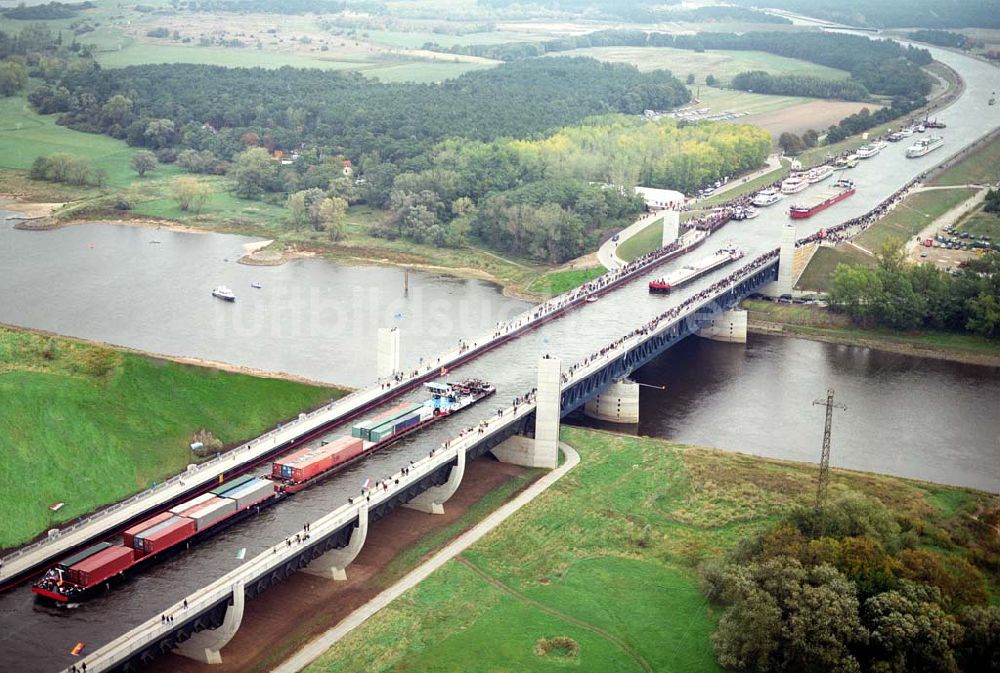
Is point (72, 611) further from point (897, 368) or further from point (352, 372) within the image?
point (897, 368)

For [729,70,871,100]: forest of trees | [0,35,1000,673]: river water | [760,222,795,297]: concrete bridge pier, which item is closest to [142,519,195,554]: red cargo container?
[0,35,1000,673]: river water

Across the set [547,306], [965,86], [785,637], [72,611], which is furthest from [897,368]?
[965,86]

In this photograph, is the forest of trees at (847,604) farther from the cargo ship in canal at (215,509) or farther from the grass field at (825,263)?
the grass field at (825,263)

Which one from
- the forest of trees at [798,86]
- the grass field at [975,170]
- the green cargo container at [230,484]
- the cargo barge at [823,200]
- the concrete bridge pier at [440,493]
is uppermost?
the forest of trees at [798,86]

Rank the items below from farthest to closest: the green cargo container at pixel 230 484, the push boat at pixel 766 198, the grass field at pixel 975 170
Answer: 1. the grass field at pixel 975 170
2. the push boat at pixel 766 198
3. the green cargo container at pixel 230 484

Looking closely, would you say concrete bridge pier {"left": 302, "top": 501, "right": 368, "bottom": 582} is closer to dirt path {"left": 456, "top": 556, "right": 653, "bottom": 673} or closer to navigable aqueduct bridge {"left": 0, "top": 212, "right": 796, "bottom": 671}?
navigable aqueduct bridge {"left": 0, "top": 212, "right": 796, "bottom": 671}

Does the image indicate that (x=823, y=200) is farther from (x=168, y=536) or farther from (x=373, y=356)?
(x=168, y=536)

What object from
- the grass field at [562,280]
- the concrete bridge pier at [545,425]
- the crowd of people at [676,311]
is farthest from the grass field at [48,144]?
the concrete bridge pier at [545,425]
